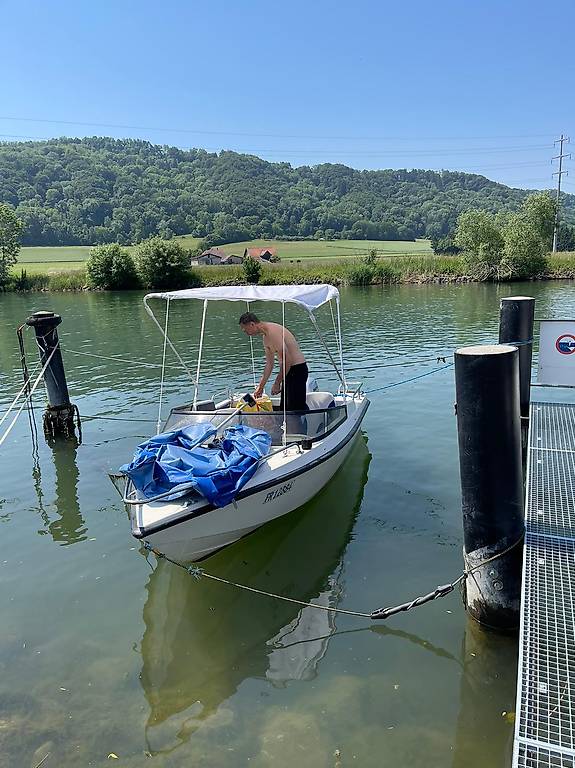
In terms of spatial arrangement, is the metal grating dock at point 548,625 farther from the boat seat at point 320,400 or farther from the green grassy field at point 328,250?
the green grassy field at point 328,250

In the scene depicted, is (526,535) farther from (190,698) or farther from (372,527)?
(190,698)

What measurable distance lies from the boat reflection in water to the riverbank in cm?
4340

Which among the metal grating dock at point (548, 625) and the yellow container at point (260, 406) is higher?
the yellow container at point (260, 406)

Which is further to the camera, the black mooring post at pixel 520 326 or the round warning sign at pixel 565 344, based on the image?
the black mooring post at pixel 520 326

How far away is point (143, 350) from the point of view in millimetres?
22594

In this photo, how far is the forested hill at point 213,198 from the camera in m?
128

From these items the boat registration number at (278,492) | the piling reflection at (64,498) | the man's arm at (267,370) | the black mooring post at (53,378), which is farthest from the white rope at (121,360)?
the boat registration number at (278,492)

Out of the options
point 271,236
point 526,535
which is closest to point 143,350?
point 526,535

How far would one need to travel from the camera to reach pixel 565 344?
8438mm

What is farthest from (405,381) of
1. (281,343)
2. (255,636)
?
(255,636)

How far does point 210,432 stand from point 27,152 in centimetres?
19037

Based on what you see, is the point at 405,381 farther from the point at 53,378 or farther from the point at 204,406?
the point at 53,378

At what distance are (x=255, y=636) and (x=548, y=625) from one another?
2723 mm

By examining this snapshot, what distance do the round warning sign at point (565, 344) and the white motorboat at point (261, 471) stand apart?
3297 mm
